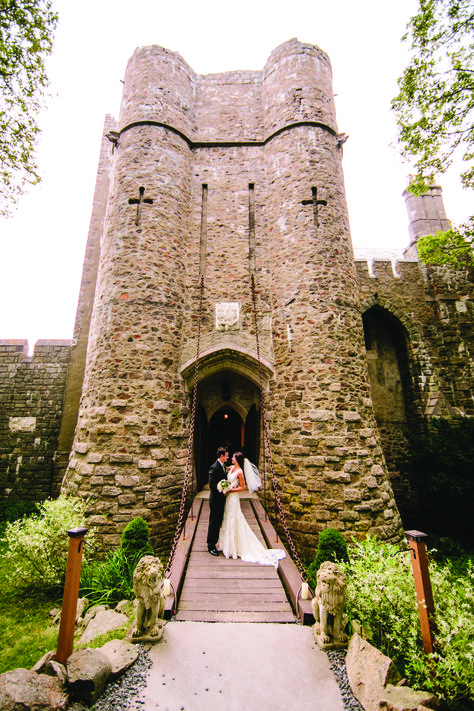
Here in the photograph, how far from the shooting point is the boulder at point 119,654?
2.90m

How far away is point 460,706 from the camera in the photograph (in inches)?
101

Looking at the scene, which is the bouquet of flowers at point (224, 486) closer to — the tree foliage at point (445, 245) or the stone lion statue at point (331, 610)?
the stone lion statue at point (331, 610)

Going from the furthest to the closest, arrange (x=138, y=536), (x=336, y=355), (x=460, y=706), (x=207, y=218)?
1. (x=207, y=218)
2. (x=336, y=355)
3. (x=138, y=536)
4. (x=460, y=706)

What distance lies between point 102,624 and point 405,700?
10.8ft

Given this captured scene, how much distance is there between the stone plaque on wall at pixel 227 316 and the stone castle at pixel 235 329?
0.18 ft

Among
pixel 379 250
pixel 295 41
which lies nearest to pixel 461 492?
pixel 295 41

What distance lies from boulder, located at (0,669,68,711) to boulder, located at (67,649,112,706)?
0.32 ft

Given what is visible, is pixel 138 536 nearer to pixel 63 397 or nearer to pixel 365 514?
pixel 365 514

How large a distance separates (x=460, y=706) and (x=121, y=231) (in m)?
9.04

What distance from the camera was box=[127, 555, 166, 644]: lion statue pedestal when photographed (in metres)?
3.30

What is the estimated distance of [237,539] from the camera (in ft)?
17.3

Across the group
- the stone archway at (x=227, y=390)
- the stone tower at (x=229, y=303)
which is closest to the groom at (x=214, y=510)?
the stone tower at (x=229, y=303)

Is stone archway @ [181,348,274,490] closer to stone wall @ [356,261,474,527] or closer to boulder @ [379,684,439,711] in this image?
stone wall @ [356,261,474,527]

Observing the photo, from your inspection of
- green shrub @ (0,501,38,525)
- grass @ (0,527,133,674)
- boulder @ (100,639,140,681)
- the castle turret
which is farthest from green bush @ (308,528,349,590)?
the castle turret
